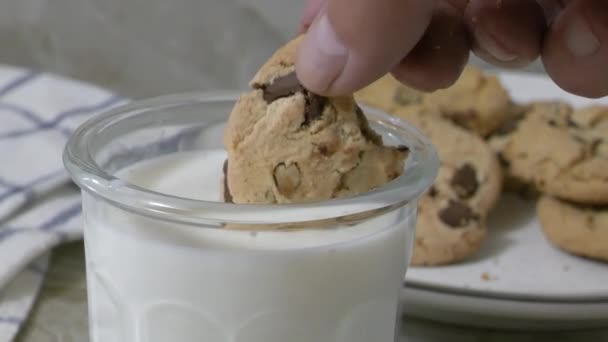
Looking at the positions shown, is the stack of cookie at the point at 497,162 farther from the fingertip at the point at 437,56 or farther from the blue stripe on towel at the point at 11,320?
the blue stripe on towel at the point at 11,320

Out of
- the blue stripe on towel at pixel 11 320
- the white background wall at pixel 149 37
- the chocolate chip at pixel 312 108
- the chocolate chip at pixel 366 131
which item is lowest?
the white background wall at pixel 149 37

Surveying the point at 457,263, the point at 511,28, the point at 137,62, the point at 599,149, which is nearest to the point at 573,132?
the point at 599,149

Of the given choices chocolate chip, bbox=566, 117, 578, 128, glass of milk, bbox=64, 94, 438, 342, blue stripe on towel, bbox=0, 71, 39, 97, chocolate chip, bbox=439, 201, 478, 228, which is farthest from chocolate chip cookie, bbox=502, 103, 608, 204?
blue stripe on towel, bbox=0, 71, 39, 97

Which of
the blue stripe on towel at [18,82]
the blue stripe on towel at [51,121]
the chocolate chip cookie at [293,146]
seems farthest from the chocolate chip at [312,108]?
the blue stripe on towel at [18,82]

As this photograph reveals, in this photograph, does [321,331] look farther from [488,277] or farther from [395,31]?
[488,277]

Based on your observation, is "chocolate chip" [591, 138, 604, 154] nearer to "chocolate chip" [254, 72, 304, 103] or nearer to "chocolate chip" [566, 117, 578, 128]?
"chocolate chip" [566, 117, 578, 128]

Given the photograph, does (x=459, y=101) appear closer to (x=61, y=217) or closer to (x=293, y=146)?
(x=61, y=217)

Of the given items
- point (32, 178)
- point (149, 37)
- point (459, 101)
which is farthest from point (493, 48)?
point (149, 37)
